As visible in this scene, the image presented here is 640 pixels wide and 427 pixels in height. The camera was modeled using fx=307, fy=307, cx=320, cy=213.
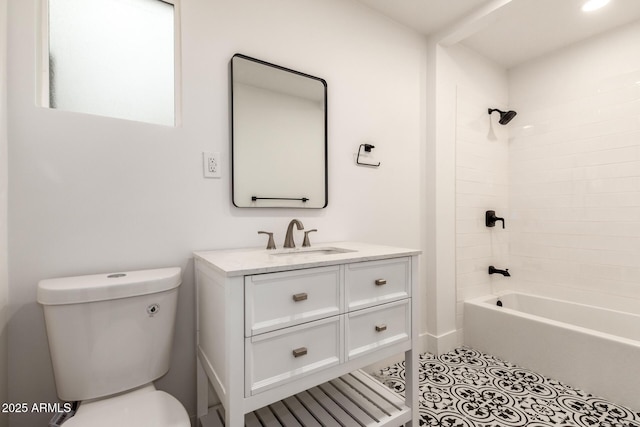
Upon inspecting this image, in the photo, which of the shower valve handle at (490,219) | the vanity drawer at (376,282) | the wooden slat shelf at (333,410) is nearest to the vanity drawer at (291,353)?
the vanity drawer at (376,282)

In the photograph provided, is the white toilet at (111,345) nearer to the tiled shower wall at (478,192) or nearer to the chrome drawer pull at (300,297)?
the chrome drawer pull at (300,297)

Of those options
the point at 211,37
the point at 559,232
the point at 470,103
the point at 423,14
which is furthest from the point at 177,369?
the point at 559,232

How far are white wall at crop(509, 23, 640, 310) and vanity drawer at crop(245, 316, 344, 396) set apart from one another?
7.59ft

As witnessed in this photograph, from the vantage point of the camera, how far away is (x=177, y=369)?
4.56ft

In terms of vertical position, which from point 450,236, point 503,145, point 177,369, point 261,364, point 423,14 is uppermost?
point 423,14

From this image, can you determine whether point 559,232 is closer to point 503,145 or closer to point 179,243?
point 503,145

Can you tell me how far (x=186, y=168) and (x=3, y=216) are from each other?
630 millimetres

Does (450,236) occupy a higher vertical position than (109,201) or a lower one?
lower

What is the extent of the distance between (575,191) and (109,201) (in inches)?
123

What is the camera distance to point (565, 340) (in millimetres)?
1873

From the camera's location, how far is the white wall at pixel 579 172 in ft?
7.19

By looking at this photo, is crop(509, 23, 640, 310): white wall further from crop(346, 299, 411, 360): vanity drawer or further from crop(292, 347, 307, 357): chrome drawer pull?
crop(292, 347, 307, 357): chrome drawer pull

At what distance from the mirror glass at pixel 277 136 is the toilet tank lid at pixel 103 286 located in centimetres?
51

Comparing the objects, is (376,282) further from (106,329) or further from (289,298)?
(106,329)
